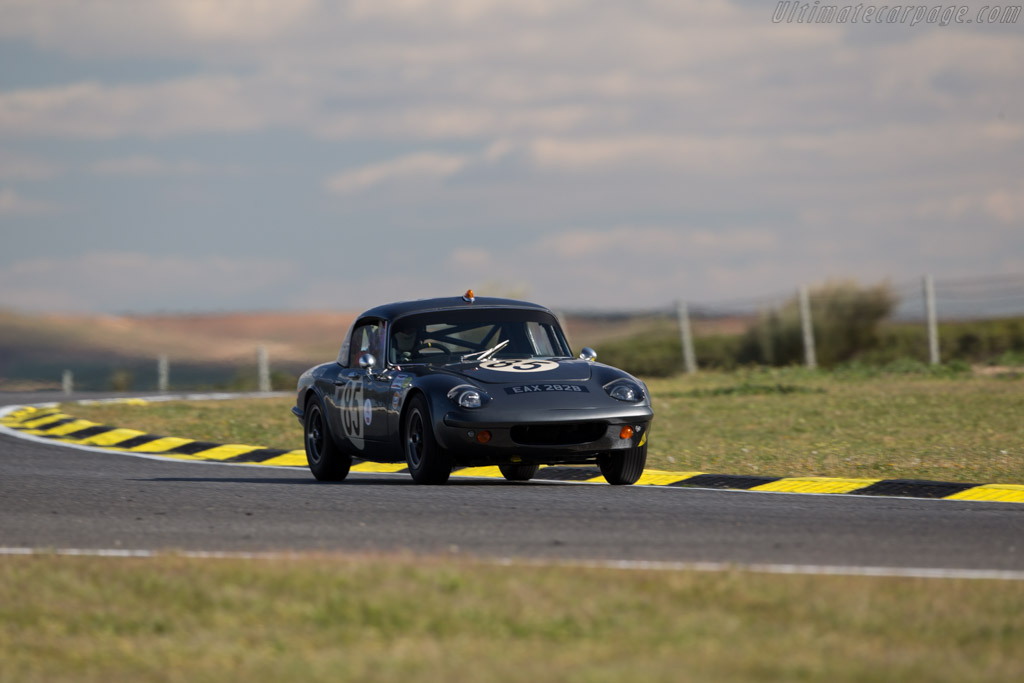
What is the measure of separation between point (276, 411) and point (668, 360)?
16.1m

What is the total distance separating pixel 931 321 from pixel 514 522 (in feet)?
72.5

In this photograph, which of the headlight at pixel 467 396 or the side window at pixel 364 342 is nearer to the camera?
the headlight at pixel 467 396

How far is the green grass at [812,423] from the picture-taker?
1284 cm

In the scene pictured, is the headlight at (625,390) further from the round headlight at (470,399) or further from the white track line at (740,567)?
the white track line at (740,567)

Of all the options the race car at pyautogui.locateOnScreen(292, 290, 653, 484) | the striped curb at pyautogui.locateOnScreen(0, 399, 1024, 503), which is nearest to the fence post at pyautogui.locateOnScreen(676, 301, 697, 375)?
the striped curb at pyautogui.locateOnScreen(0, 399, 1024, 503)

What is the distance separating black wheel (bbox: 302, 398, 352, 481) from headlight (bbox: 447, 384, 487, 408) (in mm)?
1946

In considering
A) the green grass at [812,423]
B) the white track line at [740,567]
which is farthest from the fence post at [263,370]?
the white track line at [740,567]

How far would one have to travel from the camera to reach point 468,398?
1046cm

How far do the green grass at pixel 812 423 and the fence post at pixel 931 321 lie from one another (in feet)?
9.95

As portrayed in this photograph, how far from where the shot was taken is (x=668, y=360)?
34969 mm

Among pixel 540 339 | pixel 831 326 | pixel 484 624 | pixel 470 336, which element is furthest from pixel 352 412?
pixel 831 326

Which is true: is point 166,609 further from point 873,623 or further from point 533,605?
point 873,623

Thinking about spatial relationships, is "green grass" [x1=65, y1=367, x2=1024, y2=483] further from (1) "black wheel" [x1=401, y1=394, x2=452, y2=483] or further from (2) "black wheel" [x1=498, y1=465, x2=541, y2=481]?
(1) "black wheel" [x1=401, y1=394, x2=452, y2=483]

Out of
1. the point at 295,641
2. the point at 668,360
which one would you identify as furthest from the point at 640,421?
the point at 668,360
